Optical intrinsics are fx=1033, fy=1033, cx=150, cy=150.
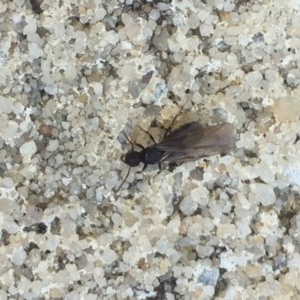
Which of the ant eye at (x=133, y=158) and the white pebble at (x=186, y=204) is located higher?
the ant eye at (x=133, y=158)

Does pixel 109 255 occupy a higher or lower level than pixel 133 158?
lower

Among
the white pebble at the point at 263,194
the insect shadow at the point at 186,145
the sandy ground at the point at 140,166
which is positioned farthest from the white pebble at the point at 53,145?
the white pebble at the point at 263,194

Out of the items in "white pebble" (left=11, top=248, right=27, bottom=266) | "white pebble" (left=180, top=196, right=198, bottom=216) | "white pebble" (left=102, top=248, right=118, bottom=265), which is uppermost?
"white pebble" (left=180, top=196, right=198, bottom=216)

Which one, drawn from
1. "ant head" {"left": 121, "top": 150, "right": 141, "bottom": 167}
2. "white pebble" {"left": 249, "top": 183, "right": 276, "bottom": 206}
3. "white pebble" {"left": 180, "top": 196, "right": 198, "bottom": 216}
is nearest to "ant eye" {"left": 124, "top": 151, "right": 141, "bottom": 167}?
"ant head" {"left": 121, "top": 150, "right": 141, "bottom": 167}

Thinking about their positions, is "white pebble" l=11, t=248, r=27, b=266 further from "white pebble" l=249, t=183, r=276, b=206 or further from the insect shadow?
"white pebble" l=249, t=183, r=276, b=206

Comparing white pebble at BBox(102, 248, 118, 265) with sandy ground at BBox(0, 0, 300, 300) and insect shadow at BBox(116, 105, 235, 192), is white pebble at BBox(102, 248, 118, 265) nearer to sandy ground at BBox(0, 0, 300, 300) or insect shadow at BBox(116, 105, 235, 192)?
sandy ground at BBox(0, 0, 300, 300)

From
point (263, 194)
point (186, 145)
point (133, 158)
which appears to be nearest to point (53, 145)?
point (133, 158)

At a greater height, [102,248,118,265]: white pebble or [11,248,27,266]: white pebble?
[11,248,27,266]: white pebble

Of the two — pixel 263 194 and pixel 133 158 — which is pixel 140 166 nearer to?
pixel 133 158

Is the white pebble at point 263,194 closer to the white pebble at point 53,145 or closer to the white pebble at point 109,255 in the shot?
the white pebble at point 109,255
